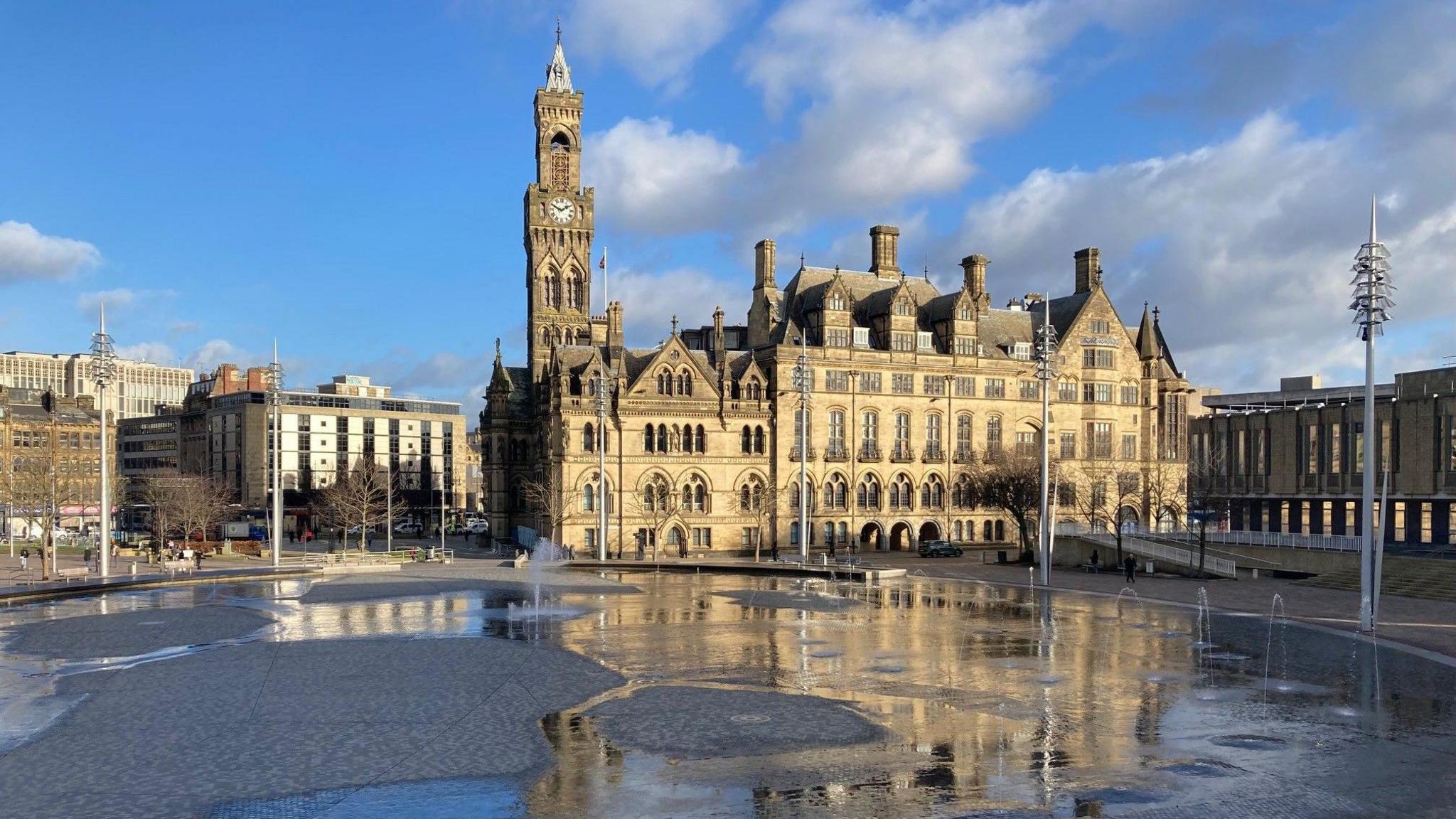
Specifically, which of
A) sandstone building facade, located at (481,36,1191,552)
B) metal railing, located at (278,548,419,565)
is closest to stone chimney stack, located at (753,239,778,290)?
sandstone building facade, located at (481,36,1191,552)

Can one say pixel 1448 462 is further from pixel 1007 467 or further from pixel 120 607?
pixel 120 607

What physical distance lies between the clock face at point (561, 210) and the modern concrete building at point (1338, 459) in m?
54.1

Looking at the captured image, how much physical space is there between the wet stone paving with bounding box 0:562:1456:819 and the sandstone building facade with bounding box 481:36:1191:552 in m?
37.0

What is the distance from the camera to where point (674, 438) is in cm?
7906

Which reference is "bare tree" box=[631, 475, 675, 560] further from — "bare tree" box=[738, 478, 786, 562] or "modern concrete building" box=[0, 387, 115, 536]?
"modern concrete building" box=[0, 387, 115, 536]

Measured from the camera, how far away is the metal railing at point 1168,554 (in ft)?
199

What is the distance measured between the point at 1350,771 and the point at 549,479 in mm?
62832

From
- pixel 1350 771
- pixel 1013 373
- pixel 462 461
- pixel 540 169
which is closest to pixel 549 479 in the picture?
pixel 540 169

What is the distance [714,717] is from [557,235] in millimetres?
74141

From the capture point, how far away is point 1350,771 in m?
18.9

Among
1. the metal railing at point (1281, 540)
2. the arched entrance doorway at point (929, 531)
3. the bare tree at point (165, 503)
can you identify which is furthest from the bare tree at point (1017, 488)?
the bare tree at point (165, 503)

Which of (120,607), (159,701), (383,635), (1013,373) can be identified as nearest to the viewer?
(159,701)

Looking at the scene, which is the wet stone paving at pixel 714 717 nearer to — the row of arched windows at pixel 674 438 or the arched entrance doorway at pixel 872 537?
the row of arched windows at pixel 674 438

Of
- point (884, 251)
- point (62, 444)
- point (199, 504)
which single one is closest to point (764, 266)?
point (884, 251)
